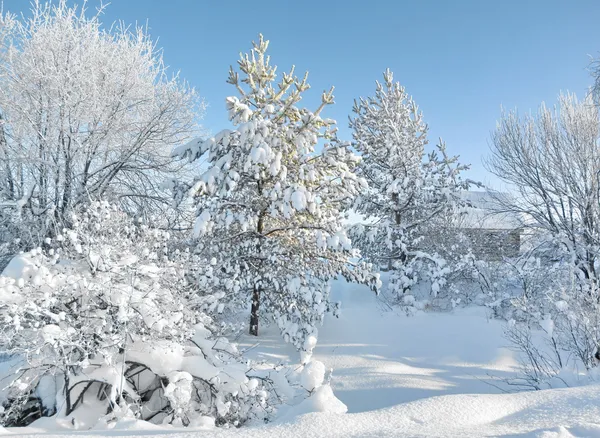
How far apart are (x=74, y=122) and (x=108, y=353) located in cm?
672

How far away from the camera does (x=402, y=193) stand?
1312 centimetres

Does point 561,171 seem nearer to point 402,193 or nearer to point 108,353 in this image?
point 402,193

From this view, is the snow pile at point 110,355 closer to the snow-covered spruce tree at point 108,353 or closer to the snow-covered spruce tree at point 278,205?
the snow-covered spruce tree at point 108,353

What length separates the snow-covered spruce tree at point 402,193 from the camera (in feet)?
41.2

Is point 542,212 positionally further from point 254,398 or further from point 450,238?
point 254,398

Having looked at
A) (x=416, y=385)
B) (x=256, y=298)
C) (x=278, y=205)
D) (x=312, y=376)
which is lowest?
(x=416, y=385)

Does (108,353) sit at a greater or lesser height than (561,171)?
lesser

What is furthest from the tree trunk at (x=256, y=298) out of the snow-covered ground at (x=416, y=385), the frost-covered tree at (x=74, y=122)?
the frost-covered tree at (x=74, y=122)

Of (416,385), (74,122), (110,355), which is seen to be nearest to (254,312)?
(416,385)

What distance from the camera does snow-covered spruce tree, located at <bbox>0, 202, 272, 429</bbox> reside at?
4.76m

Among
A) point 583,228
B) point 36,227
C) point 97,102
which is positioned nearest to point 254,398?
point 36,227

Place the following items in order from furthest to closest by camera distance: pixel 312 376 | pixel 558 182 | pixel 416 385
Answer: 1. pixel 558 182
2. pixel 416 385
3. pixel 312 376

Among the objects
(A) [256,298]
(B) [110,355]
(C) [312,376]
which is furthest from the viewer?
(A) [256,298]

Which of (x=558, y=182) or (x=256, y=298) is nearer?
(x=256, y=298)
